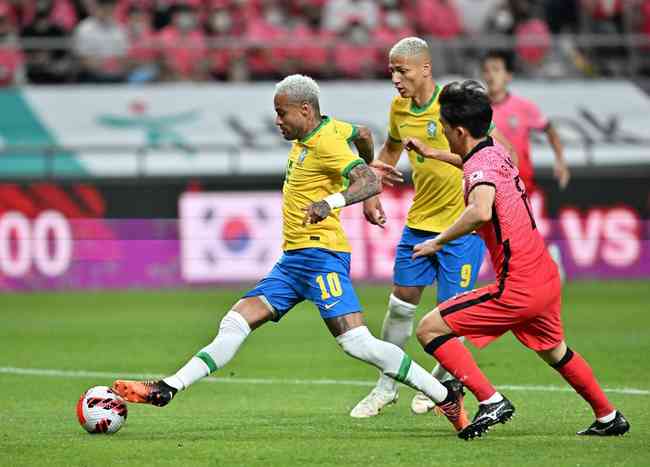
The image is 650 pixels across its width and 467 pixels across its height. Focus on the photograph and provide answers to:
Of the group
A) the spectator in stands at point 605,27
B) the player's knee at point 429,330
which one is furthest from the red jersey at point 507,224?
the spectator in stands at point 605,27

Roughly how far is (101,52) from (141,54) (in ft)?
1.99

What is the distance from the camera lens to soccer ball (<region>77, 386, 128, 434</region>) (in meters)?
8.38

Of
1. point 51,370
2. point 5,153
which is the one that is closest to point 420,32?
point 5,153

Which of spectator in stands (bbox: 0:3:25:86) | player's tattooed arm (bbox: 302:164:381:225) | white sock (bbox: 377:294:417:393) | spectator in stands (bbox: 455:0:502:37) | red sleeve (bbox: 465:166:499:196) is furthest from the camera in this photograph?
spectator in stands (bbox: 455:0:502:37)

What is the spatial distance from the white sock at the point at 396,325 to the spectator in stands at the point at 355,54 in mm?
12012

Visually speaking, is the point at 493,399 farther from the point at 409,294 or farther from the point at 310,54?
the point at 310,54

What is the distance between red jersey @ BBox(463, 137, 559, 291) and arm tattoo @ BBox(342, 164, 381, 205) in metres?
0.61

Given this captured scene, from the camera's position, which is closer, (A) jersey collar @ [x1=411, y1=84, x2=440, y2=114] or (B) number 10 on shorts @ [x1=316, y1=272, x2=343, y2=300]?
(B) number 10 on shorts @ [x1=316, y1=272, x2=343, y2=300]

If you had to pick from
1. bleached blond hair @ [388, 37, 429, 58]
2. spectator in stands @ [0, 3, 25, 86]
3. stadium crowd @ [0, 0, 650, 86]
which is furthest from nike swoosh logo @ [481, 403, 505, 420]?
spectator in stands @ [0, 3, 25, 86]

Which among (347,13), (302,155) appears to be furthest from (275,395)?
(347,13)

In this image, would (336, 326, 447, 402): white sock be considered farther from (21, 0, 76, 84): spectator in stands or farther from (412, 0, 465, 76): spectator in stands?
(412, 0, 465, 76): spectator in stands

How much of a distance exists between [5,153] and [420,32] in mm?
6822

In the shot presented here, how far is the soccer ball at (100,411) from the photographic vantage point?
27.5 ft

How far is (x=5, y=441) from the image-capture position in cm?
822
